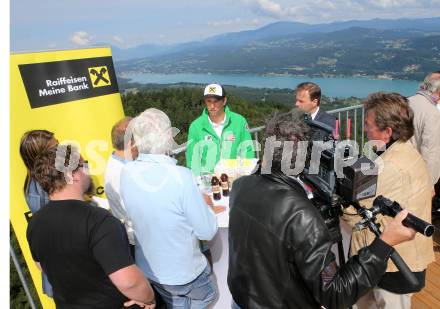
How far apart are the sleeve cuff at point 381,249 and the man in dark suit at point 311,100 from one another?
7.92 feet

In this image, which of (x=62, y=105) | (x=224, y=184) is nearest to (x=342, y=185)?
(x=224, y=184)

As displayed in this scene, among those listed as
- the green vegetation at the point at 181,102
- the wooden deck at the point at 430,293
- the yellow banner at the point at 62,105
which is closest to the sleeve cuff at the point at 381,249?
the wooden deck at the point at 430,293

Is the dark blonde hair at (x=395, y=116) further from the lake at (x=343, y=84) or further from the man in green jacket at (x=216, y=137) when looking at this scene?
the man in green jacket at (x=216, y=137)

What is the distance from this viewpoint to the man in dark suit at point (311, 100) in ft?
11.6

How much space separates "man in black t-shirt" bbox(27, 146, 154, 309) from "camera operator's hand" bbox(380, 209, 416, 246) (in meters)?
1.15

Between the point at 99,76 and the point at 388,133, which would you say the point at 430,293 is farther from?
the point at 99,76

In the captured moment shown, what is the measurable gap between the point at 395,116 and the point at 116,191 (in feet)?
6.22

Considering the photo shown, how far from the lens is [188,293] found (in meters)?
2.11

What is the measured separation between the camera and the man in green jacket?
3648 mm

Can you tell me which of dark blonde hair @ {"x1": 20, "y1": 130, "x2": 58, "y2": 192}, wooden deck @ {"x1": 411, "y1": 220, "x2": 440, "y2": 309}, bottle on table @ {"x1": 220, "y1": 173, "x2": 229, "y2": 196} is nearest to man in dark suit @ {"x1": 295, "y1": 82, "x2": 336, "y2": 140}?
bottle on table @ {"x1": 220, "y1": 173, "x2": 229, "y2": 196}

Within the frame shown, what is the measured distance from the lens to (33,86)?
3029 mm
